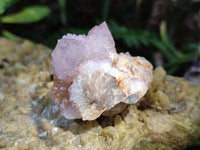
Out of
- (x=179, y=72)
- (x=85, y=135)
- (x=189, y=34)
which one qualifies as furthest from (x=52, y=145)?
(x=189, y=34)

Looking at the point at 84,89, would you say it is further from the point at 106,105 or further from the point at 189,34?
the point at 189,34

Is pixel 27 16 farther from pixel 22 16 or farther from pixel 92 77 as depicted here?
pixel 92 77

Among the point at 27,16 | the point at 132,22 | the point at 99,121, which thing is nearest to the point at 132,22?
the point at 132,22

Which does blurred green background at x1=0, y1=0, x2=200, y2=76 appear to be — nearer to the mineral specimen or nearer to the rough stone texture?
the rough stone texture

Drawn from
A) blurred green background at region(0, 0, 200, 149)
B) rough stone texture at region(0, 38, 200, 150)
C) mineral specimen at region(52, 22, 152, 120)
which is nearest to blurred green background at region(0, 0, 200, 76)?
blurred green background at region(0, 0, 200, 149)

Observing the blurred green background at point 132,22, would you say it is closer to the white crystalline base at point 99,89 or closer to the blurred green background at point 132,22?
the blurred green background at point 132,22

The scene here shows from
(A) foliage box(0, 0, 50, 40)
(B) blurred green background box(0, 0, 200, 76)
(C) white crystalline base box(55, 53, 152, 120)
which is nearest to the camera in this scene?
(C) white crystalline base box(55, 53, 152, 120)
